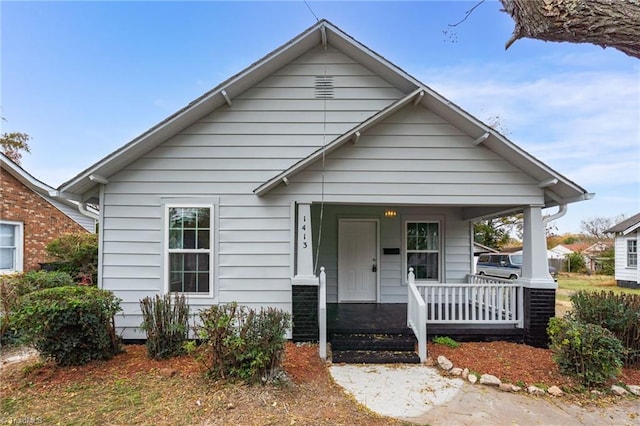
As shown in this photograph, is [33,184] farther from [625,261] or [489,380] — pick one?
[625,261]

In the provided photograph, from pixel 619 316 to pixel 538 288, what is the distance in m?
1.16

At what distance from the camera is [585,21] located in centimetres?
258

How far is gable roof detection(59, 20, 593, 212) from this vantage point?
19.2ft

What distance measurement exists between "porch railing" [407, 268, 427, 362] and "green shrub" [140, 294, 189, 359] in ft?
12.6

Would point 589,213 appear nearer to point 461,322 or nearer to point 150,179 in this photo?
point 461,322

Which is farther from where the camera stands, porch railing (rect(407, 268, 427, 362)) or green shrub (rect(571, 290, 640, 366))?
porch railing (rect(407, 268, 427, 362))

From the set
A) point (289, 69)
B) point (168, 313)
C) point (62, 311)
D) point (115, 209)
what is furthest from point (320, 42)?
point (62, 311)

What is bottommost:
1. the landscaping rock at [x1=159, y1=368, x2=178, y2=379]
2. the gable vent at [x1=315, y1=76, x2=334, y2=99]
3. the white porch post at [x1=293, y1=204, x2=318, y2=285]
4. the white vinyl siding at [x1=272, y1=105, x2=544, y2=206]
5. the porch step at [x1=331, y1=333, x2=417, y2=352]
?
the landscaping rock at [x1=159, y1=368, x2=178, y2=379]

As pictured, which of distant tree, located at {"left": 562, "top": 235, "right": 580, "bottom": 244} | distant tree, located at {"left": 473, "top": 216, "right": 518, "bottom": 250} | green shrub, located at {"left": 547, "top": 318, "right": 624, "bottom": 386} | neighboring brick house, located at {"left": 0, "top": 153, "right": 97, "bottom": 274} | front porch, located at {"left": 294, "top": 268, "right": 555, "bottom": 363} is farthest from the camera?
distant tree, located at {"left": 562, "top": 235, "right": 580, "bottom": 244}

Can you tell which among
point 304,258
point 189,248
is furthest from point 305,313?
point 189,248

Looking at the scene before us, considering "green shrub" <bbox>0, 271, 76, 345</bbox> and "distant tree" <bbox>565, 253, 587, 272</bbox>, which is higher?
"green shrub" <bbox>0, 271, 76, 345</bbox>

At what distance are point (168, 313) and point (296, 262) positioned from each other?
2.40 m

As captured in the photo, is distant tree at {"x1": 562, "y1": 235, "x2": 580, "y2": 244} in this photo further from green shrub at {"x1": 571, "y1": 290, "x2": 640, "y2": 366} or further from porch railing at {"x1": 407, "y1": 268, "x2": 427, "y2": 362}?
porch railing at {"x1": 407, "y1": 268, "x2": 427, "y2": 362}

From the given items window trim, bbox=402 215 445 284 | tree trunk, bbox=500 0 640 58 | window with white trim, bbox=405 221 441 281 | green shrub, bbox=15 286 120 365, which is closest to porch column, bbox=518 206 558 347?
window trim, bbox=402 215 445 284
